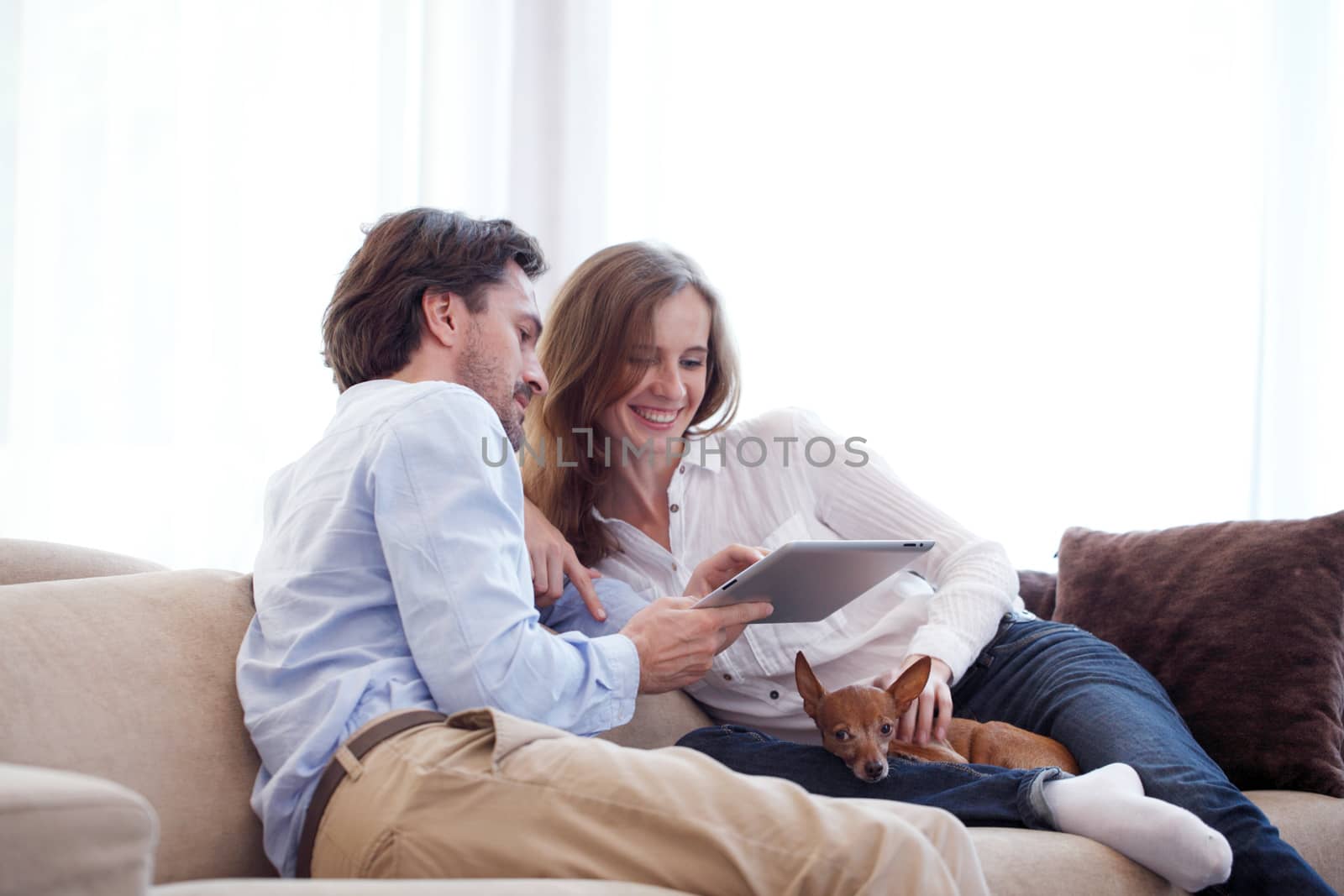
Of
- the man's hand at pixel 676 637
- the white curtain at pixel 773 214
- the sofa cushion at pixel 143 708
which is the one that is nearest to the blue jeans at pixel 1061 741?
the man's hand at pixel 676 637

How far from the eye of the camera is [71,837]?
84cm

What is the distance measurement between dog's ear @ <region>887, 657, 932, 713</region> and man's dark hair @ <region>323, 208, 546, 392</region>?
3.13 ft

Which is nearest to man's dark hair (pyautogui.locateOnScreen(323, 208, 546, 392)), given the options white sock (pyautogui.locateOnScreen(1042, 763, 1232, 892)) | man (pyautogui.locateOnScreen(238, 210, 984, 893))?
man (pyautogui.locateOnScreen(238, 210, 984, 893))

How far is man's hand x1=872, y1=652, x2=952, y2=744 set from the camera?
1.84 meters

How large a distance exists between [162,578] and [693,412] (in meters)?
1.13

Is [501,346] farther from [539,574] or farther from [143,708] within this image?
[143,708]

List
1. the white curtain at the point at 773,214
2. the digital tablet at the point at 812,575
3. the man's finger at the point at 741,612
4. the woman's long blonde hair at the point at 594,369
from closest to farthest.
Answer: the digital tablet at the point at 812,575, the man's finger at the point at 741,612, the woman's long blonde hair at the point at 594,369, the white curtain at the point at 773,214

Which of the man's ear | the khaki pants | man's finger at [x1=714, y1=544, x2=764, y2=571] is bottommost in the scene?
the khaki pants

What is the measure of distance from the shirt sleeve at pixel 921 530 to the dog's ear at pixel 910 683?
0.14 meters

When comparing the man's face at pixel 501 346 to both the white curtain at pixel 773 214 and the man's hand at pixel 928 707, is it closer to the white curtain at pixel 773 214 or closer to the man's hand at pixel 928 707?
the man's hand at pixel 928 707

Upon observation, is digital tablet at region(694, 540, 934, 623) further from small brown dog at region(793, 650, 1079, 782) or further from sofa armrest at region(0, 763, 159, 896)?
sofa armrest at region(0, 763, 159, 896)

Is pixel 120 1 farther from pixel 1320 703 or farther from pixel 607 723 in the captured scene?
pixel 1320 703

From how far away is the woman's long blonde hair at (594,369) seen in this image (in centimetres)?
221

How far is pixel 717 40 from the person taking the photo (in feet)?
11.9
